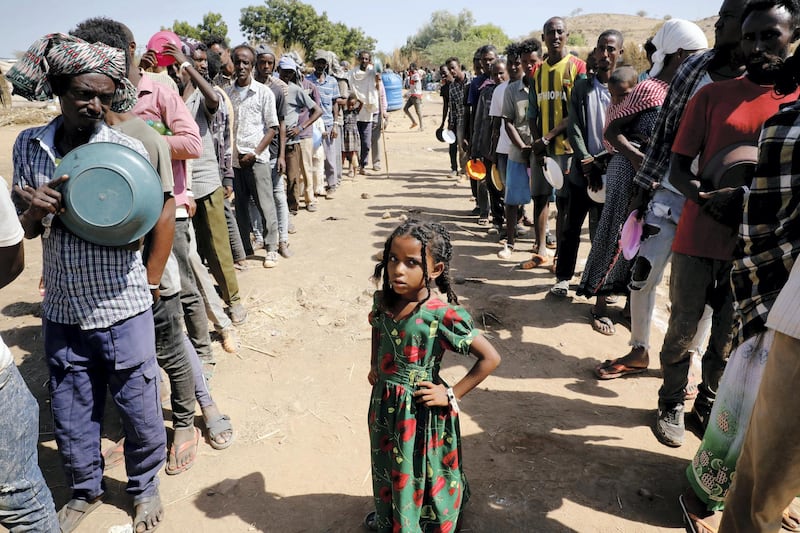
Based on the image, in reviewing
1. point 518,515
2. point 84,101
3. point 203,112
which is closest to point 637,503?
point 518,515

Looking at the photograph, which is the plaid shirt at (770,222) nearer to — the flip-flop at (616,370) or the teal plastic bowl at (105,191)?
the flip-flop at (616,370)

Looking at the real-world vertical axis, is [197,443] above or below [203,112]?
below

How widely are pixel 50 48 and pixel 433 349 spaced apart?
1.82 metres

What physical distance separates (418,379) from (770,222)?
128 centimetres

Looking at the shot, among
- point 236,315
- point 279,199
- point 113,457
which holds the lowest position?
point 113,457

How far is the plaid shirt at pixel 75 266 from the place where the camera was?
6.74 ft

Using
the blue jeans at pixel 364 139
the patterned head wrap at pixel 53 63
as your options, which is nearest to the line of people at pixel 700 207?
the patterned head wrap at pixel 53 63

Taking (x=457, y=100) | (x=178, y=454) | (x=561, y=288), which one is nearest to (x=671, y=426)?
(x=561, y=288)

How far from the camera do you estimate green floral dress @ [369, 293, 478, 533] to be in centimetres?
199

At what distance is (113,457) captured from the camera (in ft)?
9.60

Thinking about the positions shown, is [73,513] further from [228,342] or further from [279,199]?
[279,199]

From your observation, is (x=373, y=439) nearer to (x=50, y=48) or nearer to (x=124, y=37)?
(x=50, y=48)

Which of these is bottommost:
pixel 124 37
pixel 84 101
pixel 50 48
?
pixel 84 101

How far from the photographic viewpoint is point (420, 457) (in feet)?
6.72
